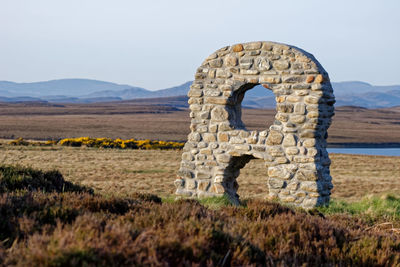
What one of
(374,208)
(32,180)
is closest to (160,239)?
(32,180)

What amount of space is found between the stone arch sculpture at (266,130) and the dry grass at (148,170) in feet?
12.8

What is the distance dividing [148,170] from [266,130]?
38.6 ft

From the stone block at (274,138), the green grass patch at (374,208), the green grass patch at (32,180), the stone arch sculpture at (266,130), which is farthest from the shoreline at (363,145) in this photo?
the green grass patch at (32,180)

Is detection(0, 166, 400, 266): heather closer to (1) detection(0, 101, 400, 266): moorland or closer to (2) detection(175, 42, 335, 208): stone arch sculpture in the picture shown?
(1) detection(0, 101, 400, 266): moorland

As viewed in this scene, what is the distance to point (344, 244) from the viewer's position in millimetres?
4668

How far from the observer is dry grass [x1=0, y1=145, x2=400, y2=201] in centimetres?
1636

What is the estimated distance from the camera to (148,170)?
20.8 metres

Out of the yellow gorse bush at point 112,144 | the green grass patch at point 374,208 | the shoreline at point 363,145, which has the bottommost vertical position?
the shoreline at point 363,145

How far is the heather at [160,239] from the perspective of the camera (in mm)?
3211

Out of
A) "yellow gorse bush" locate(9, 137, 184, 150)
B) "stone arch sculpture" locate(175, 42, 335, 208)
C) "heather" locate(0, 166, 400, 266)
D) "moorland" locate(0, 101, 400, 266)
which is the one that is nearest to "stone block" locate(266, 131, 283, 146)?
"stone arch sculpture" locate(175, 42, 335, 208)

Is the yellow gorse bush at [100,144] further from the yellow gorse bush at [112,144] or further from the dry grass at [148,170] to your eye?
the dry grass at [148,170]

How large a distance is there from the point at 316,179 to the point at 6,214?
6.34m

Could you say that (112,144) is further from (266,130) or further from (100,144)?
(266,130)

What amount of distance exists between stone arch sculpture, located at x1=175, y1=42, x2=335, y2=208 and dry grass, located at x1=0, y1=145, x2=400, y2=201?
391 cm
